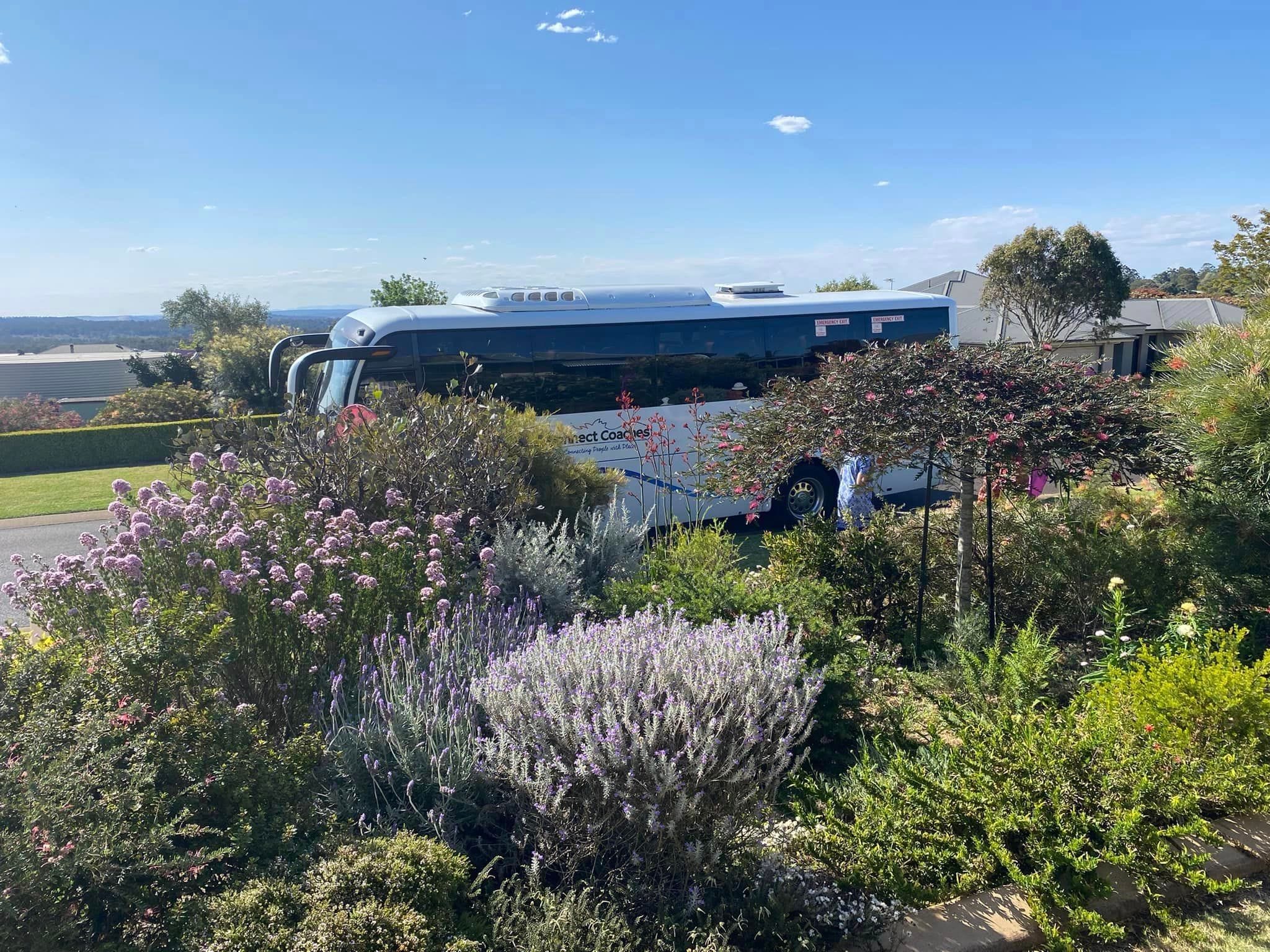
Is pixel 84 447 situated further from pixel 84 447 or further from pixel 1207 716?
pixel 1207 716

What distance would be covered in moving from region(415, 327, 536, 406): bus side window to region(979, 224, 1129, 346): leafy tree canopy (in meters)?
24.8

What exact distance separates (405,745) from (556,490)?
410 centimetres

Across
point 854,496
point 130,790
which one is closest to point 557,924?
point 130,790

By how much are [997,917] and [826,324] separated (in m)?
9.45

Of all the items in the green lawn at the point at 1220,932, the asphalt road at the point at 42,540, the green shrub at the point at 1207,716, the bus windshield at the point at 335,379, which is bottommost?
the asphalt road at the point at 42,540

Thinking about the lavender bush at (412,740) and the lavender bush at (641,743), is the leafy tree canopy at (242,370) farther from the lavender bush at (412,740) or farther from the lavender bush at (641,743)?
the lavender bush at (641,743)

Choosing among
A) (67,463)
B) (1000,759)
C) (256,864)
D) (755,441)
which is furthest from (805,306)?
(67,463)

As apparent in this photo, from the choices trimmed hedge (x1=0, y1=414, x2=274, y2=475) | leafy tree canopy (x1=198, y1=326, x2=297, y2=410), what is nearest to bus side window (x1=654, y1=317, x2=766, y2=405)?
trimmed hedge (x1=0, y1=414, x2=274, y2=475)

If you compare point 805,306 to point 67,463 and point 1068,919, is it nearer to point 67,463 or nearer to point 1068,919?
point 1068,919

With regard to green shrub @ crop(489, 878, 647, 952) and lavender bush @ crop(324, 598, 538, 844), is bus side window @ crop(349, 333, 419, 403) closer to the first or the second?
lavender bush @ crop(324, 598, 538, 844)

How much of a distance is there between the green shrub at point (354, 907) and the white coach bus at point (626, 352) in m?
6.67

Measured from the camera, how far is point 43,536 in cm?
1234

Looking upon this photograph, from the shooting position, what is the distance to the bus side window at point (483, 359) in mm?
9438

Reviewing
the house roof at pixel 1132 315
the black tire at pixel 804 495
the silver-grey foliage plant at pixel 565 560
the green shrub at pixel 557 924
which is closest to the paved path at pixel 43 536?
the silver-grey foliage plant at pixel 565 560
